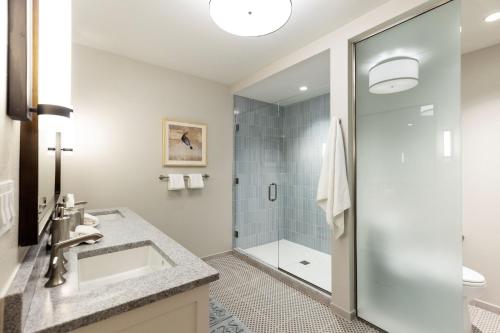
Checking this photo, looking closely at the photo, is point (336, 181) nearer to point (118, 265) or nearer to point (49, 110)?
point (118, 265)

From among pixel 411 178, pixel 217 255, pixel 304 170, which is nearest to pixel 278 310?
pixel 217 255

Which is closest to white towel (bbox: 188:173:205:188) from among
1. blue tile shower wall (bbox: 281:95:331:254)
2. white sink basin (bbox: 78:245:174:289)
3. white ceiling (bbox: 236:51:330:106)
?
white ceiling (bbox: 236:51:330:106)

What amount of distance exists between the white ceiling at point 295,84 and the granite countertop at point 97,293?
213 cm

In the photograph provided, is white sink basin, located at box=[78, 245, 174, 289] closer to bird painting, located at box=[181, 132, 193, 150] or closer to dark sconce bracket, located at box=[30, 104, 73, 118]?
dark sconce bracket, located at box=[30, 104, 73, 118]

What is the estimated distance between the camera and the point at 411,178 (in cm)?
160

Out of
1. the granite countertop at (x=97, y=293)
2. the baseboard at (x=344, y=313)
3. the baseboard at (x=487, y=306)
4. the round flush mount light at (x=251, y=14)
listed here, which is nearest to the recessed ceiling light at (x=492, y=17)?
the round flush mount light at (x=251, y=14)

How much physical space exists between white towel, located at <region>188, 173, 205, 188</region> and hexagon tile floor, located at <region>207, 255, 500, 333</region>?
1.12 meters

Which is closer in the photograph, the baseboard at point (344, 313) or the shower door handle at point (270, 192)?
the baseboard at point (344, 313)

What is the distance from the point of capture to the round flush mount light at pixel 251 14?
1306 mm

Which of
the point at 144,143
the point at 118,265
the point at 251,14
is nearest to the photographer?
the point at 118,265

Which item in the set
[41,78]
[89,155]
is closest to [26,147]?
[41,78]

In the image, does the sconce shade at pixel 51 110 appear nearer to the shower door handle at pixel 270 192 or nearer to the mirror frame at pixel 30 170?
the mirror frame at pixel 30 170

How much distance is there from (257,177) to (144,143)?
173 cm

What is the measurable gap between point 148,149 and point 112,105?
0.58 m
